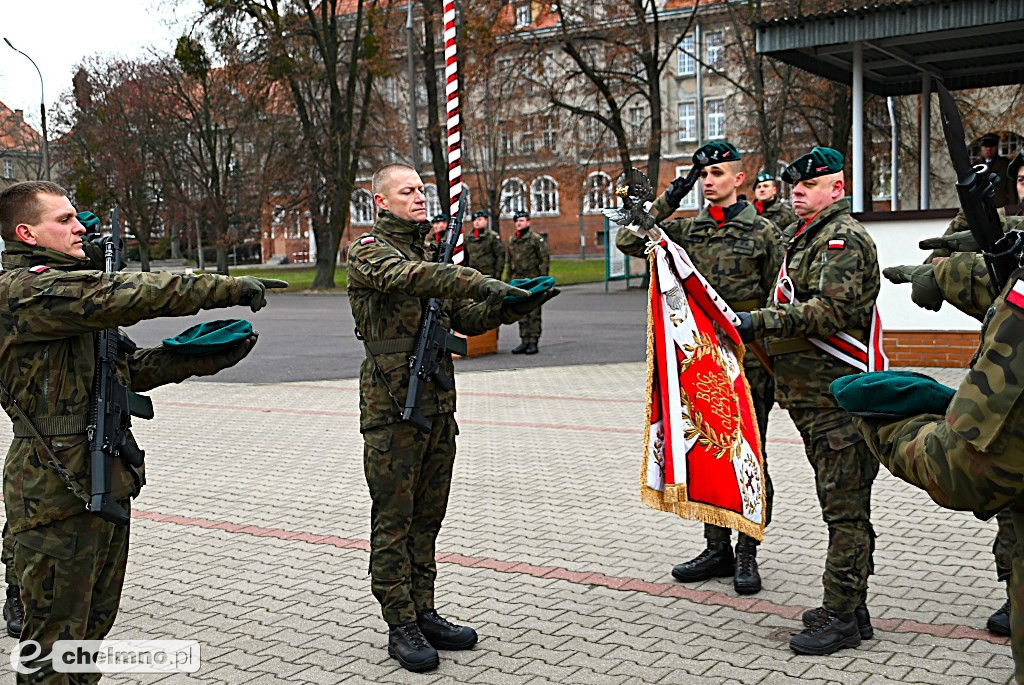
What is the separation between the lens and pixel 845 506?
5047 millimetres

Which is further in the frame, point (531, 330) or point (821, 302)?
point (531, 330)

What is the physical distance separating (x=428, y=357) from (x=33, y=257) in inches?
68.8

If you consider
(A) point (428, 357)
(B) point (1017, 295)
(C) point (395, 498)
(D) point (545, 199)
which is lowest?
(C) point (395, 498)

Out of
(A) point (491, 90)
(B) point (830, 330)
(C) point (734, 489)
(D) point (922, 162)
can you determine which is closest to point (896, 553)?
(C) point (734, 489)

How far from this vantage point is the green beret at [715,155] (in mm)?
5957

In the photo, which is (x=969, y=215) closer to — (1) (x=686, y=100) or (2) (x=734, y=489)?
(2) (x=734, y=489)

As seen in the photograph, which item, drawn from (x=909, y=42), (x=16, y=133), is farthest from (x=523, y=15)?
(x=16, y=133)

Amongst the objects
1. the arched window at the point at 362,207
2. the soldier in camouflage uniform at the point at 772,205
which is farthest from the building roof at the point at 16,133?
the soldier in camouflage uniform at the point at 772,205

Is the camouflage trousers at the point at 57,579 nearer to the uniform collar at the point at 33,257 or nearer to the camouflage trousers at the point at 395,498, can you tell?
the uniform collar at the point at 33,257

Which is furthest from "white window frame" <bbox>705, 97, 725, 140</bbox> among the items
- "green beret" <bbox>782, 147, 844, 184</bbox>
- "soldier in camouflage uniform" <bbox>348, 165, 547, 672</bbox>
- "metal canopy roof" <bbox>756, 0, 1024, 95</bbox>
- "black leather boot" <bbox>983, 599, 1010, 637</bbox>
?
"soldier in camouflage uniform" <bbox>348, 165, 547, 672</bbox>

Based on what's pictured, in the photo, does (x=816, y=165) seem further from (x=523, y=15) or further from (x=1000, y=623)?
(x=523, y=15)

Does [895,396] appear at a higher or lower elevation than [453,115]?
lower

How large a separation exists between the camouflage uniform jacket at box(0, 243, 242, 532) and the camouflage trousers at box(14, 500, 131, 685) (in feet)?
0.20

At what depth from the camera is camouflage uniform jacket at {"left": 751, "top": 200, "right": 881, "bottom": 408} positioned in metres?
5.05
